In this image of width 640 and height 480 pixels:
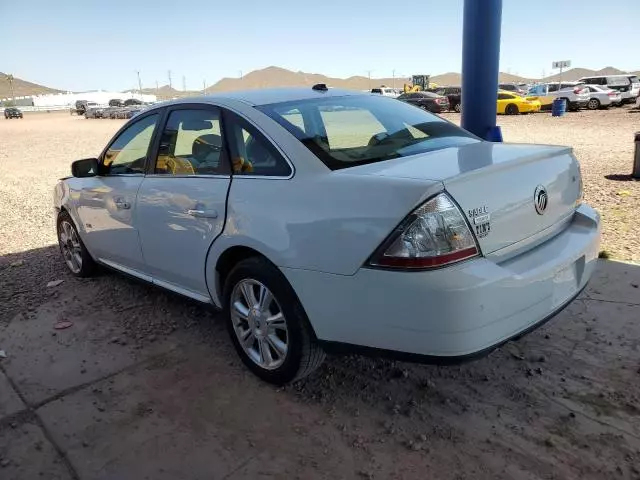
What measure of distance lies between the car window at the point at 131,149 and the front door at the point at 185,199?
0.71 ft

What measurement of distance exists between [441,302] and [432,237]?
27 centimetres

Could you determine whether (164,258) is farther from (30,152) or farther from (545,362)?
(30,152)

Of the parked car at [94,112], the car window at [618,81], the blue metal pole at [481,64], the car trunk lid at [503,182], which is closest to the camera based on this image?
the car trunk lid at [503,182]

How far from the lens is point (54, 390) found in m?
3.15

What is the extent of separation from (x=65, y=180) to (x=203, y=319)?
2045 mm

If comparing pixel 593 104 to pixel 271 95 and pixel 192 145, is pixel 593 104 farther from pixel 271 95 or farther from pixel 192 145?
pixel 192 145

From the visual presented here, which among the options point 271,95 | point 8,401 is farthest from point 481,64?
point 8,401

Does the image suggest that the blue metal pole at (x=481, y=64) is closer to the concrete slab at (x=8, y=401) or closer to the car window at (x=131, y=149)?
the car window at (x=131, y=149)

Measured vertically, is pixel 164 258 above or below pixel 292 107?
below

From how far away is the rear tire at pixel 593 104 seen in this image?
1160 inches

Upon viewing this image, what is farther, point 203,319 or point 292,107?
point 203,319

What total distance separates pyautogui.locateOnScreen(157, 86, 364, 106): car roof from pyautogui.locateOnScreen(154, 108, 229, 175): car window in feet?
0.36

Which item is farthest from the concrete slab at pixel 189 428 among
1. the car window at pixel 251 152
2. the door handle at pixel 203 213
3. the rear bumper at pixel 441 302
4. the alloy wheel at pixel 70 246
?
the alloy wheel at pixel 70 246

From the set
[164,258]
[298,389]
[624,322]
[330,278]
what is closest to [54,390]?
[164,258]
